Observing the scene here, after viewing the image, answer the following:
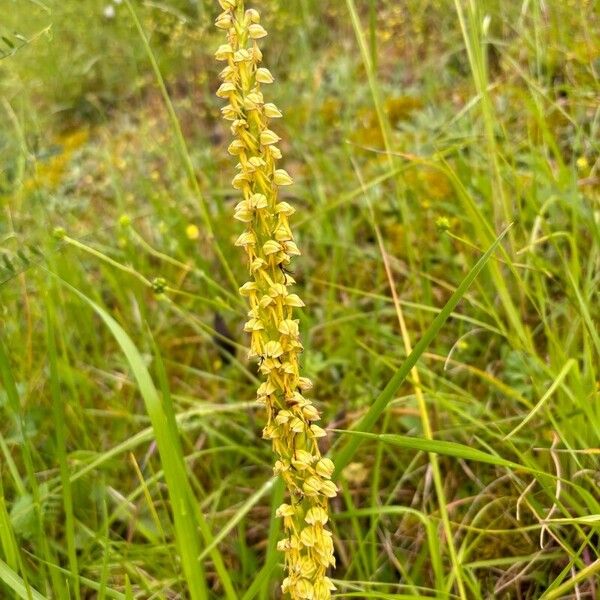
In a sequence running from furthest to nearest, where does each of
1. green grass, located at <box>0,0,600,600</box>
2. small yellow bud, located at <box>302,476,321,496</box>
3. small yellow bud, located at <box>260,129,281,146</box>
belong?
green grass, located at <box>0,0,600,600</box>
small yellow bud, located at <box>302,476,321,496</box>
small yellow bud, located at <box>260,129,281,146</box>

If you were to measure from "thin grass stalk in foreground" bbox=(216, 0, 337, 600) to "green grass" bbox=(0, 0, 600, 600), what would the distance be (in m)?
0.07

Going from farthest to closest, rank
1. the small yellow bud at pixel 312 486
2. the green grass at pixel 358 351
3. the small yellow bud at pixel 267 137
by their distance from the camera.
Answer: the green grass at pixel 358 351 < the small yellow bud at pixel 312 486 < the small yellow bud at pixel 267 137

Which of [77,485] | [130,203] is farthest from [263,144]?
[130,203]

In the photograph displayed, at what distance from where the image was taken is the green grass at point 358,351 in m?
1.31

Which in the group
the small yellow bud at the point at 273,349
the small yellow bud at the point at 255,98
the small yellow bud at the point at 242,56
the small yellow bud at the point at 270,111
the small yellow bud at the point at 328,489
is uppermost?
the small yellow bud at the point at 242,56

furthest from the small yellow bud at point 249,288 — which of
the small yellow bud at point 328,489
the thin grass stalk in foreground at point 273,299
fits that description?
the small yellow bud at point 328,489

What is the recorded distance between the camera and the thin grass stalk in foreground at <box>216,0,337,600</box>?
0.82 meters

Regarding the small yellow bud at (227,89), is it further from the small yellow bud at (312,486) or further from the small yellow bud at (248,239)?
the small yellow bud at (312,486)

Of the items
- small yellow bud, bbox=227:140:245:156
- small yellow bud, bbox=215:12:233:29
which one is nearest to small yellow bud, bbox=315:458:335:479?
small yellow bud, bbox=227:140:245:156

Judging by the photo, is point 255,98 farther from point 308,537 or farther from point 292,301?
point 308,537

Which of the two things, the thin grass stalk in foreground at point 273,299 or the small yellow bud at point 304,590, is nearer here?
the thin grass stalk in foreground at point 273,299

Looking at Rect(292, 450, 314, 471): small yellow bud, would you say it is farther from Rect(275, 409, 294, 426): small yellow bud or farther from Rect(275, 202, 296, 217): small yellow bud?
Rect(275, 202, 296, 217): small yellow bud

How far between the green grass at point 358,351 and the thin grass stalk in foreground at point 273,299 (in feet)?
0.23

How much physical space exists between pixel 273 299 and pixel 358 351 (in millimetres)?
1350
